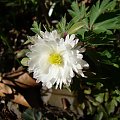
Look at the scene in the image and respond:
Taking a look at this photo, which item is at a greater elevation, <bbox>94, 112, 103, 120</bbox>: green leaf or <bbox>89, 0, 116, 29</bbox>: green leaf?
<bbox>89, 0, 116, 29</bbox>: green leaf

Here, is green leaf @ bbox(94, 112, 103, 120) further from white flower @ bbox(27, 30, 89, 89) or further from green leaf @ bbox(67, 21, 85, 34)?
green leaf @ bbox(67, 21, 85, 34)

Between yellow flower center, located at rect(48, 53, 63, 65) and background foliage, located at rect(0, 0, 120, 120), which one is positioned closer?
yellow flower center, located at rect(48, 53, 63, 65)

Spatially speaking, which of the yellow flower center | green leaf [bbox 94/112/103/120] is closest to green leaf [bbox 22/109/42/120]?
green leaf [bbox 94/112/103/120]

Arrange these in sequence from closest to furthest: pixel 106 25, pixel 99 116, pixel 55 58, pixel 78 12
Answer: pixel 55 58 → pixel 106 25 → pixel 78 12 → pixel 99 116

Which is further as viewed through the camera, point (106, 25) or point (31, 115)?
point (31, 115)

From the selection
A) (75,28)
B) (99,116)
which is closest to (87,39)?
(75,28)

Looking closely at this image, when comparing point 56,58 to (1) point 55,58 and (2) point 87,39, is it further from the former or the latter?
(2) point 87,39

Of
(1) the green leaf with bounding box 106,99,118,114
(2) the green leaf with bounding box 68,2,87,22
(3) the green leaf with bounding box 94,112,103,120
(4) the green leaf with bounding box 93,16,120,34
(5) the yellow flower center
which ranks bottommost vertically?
(3) the green leaf with bounding box 94,112,103,120

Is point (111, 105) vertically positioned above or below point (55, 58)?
below
